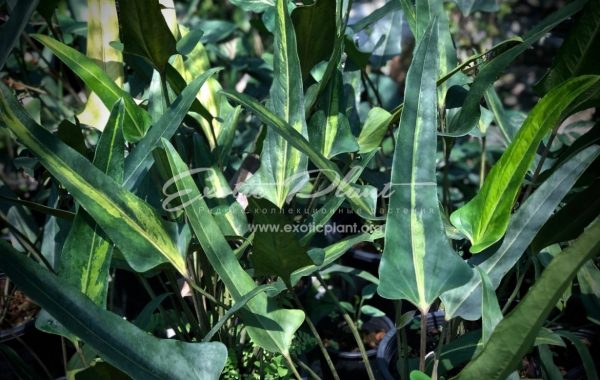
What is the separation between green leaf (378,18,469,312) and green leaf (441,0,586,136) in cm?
11

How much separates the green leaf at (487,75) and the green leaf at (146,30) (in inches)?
13.3

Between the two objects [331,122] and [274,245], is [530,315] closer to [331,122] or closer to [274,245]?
[274,245]

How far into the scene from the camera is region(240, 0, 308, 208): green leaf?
76 cm

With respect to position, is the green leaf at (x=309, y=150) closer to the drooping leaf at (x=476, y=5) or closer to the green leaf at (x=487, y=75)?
the green leaf at (x=487, y=75)

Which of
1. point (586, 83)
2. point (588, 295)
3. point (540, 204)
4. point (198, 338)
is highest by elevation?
point (586, 83)

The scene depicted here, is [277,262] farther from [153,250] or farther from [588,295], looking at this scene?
[588,295]

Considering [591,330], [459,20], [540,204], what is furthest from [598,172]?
[459,20]

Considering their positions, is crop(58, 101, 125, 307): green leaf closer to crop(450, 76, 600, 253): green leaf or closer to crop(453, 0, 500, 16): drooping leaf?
crop(450, 76, 600, 253): green leaf

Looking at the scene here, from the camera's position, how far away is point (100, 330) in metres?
0.54

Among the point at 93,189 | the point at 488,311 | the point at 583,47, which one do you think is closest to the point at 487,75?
the point at 583,47

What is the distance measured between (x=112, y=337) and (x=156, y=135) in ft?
0.80

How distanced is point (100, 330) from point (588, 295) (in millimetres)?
638

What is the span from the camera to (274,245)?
590mm

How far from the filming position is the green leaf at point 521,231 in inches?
25.5
